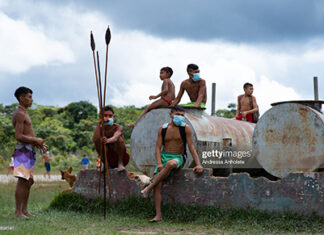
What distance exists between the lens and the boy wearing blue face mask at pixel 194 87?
885cm

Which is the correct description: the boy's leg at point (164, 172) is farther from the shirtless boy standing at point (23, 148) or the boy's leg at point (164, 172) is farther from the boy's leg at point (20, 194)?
the boy's leg at point (20, 194)

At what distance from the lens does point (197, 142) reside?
774 centimetres

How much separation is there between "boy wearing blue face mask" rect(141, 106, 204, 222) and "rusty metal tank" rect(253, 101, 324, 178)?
129cm

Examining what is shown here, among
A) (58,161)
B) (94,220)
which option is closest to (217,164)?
(94,220)

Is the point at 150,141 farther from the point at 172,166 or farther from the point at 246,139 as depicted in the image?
the point at 246,139

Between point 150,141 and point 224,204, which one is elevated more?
point 150,141

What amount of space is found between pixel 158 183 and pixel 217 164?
2110 millimetres

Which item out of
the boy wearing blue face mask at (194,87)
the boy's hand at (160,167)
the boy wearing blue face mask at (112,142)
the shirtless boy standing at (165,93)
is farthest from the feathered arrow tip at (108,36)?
the boy wearing blue face mask at (194,87)

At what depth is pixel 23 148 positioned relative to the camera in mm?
7246

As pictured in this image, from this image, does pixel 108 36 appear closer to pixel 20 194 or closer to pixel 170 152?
pixel 170 152

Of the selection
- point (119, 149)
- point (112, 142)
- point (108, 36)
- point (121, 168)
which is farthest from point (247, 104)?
point (108, 36)

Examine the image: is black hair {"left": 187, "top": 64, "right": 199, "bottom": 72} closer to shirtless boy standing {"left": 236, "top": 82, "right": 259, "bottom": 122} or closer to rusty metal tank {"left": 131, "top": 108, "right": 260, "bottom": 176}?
rusty metal tank {"left": 131, "top": 108, "right": 260, "bottom": 176}
